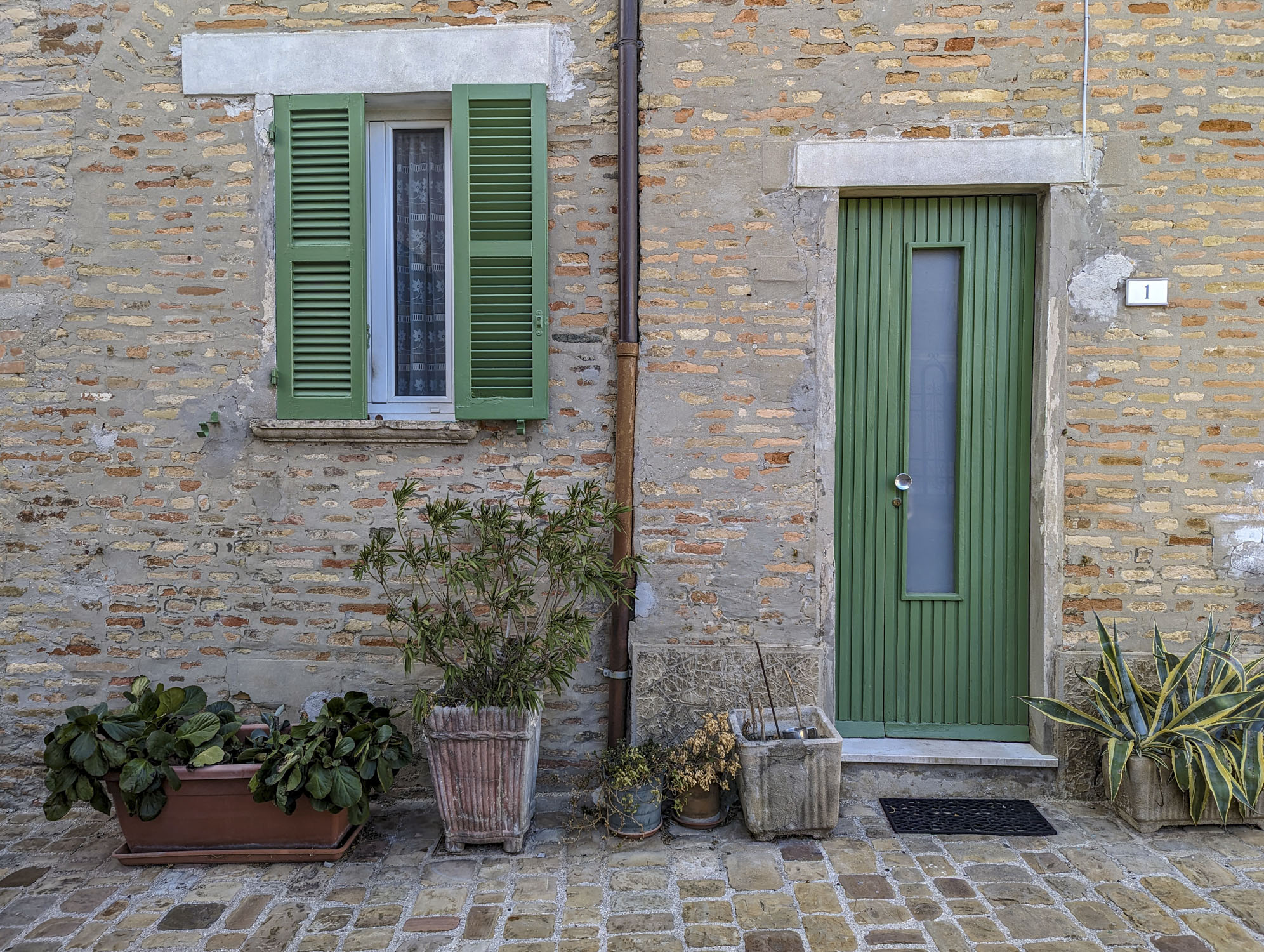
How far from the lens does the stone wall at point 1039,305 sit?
143 inches

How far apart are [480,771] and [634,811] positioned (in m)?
0.67

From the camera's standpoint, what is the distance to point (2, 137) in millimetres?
3844

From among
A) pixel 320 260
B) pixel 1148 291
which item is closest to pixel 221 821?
pixel 320 260

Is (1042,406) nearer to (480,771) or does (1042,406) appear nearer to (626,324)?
(626,324)

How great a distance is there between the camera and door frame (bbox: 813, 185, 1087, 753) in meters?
3.70

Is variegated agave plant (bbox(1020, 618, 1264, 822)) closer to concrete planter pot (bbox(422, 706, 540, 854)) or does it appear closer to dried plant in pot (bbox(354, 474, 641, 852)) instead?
dried plant in pot (bbox(354, 474, 641, 852))

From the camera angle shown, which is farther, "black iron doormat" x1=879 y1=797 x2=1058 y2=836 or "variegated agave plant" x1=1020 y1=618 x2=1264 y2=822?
"black iron doormat" x1=879 y1=797 x2=1058 y2=836

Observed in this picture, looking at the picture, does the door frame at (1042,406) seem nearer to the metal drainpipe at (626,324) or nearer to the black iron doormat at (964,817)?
the black iron doormat at (964,817)

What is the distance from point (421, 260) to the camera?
13.0 ft

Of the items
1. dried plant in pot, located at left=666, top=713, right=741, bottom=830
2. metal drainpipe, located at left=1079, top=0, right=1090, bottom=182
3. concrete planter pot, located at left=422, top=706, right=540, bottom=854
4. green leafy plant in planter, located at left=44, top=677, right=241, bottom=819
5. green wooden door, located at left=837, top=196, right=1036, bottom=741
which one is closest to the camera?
green leafy plant in planter, located at left=44, top=677, right=241, bottom=819

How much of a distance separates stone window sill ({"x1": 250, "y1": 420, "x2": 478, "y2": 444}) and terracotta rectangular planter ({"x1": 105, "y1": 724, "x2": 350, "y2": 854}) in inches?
57.6

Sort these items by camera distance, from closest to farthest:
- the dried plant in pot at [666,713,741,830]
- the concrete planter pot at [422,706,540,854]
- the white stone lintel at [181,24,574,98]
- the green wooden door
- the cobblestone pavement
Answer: the cobblestone pavement → the concrete planter pot at [422,706,540,854] → the dried plant in pot at [666,713,741,830] → the white stone lintel at [181,24,574,98] → the green wooden door

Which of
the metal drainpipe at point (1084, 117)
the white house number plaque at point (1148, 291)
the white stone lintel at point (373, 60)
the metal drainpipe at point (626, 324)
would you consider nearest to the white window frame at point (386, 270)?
the white stone lintel at point (373, 60)

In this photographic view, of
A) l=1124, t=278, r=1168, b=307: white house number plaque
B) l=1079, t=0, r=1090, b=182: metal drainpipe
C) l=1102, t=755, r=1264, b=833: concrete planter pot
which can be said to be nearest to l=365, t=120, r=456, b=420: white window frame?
l=1079, t=0, r=1090, b=182: metal drainpipe
